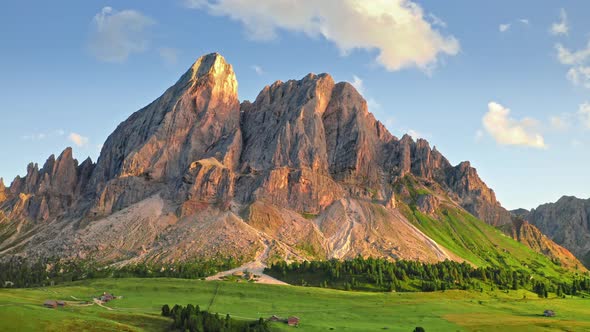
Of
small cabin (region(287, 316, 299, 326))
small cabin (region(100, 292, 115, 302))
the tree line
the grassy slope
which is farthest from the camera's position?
small cabin (region(100, 292, 115, 302))

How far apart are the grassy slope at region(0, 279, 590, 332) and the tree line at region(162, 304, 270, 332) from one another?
3.91 meters

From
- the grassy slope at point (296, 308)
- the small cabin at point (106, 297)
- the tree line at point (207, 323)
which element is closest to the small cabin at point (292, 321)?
the grassy slope at point (296, 308)

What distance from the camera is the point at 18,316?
3976 inches

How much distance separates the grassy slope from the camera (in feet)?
360

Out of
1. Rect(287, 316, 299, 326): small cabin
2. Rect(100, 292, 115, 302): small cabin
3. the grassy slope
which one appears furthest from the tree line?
Rect(100, 292, 115, 302): small cabin

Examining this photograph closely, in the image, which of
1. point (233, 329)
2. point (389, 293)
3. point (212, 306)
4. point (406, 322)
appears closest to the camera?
point (233, 329)

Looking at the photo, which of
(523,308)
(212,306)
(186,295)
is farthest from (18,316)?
(523,308)

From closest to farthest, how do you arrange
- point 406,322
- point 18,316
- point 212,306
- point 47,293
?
point 18,316 → point 406,322 → point 212,306 → point 47,293

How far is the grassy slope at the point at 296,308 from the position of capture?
110 m

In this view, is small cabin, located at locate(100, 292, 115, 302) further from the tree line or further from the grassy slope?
the tree line

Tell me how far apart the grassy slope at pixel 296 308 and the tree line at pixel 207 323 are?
391 cm

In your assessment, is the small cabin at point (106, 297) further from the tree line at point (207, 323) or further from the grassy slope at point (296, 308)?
the tree line at point (207, 323)

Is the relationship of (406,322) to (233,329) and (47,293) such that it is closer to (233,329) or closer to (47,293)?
(233,329)

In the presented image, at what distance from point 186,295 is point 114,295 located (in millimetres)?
22348
